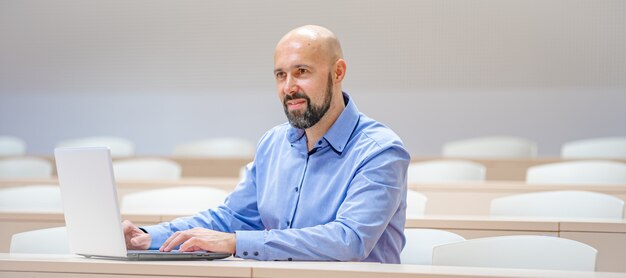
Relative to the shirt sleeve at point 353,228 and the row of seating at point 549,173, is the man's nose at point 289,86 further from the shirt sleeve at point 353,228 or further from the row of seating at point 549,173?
the row of seating at point 549,173

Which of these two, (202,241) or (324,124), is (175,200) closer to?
A: (324,124)

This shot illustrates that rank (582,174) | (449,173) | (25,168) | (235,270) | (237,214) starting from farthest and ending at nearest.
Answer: (25,168) < (449,173) < (582,174) < (237,214) < (235,270)

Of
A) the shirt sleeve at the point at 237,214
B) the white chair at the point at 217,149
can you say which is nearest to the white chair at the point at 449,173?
the white chair at the point at 217,149

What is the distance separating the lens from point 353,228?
2211 mm

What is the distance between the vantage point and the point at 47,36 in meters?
7.80

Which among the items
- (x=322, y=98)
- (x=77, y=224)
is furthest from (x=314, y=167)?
(x=77, y=224)

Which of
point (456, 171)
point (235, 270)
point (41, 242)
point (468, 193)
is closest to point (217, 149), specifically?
point (456, 171)

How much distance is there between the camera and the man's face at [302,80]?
244 centimetres

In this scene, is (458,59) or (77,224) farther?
(458,59)

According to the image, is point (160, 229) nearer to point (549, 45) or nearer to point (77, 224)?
point (77, 224)

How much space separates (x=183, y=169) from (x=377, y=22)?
84.5 inches

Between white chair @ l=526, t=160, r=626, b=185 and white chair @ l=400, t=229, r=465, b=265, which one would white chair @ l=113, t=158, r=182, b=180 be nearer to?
white chair @ l=526, t=160, r=626, b=185

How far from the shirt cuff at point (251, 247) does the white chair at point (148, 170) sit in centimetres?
298

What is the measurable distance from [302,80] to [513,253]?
2.45 feet
